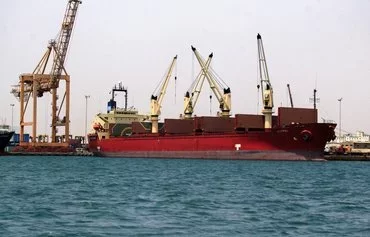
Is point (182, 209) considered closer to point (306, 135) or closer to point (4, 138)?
point (306, 135)

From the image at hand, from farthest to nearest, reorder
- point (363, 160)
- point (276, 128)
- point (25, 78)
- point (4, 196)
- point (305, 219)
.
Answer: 1. point (25, 78)
2. point (363, 160)
3. point (276, 128)
4. point (4, 196)
5. point (305, 219)

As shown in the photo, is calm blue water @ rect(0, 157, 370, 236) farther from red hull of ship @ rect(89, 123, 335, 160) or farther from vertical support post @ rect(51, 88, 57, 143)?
vertical support post @ rect(51, 88, 57, 143)

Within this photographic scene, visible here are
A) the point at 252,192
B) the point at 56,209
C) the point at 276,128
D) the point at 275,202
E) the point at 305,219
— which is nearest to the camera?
the point at 305,219

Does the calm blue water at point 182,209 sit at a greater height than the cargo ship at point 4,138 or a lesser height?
lesser

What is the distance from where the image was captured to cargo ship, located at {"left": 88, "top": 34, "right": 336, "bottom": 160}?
238ft

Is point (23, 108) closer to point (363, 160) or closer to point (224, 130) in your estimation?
point (224, 130)

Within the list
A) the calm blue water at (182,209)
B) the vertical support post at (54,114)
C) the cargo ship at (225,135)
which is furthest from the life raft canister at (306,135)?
the vertical support post at (54,114)

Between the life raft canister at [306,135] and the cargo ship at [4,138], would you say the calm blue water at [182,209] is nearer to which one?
the life raft canister at [306,135]

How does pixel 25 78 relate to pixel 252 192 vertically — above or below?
above

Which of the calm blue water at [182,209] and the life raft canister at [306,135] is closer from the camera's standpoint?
the calm blue water at [182,209]

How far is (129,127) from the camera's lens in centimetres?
10694

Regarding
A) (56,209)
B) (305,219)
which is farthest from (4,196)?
(305,219)

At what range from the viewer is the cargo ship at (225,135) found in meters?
72.4

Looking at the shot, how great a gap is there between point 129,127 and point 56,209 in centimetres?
8225
